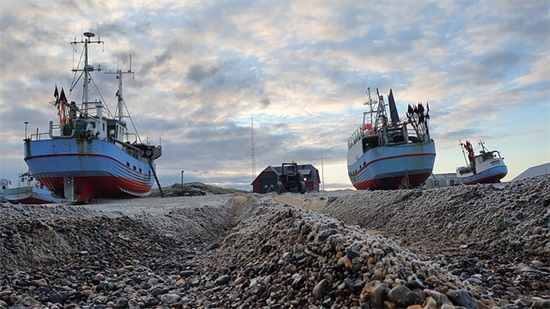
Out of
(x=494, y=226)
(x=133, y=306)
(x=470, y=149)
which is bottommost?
(x=133, y=306)

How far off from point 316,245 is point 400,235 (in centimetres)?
471

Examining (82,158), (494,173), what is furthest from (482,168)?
(82,158)

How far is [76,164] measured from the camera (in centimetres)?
2386

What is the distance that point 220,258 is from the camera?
5906mm

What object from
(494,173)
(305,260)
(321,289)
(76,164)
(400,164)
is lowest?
(321,289)

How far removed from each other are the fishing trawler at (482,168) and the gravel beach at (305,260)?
1158 inches

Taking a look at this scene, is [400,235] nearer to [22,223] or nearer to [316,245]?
[316,245]

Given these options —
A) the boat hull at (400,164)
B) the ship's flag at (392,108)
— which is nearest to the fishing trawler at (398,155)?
the boat hull at (400,164)

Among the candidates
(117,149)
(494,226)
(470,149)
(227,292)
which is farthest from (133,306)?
(470,149)

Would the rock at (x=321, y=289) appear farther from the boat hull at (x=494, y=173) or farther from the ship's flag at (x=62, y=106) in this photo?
the boat hull at (x=494, y=173)

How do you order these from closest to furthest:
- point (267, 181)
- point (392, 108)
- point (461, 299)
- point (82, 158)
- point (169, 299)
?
point (461, 299), point (169, 299), point (82, 158), point (392, 108), point (267, 181)

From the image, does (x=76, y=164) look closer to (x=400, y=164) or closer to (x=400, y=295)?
(x=400, y=164)

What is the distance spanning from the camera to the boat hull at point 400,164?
26281 mm

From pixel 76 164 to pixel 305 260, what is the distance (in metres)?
23.9
